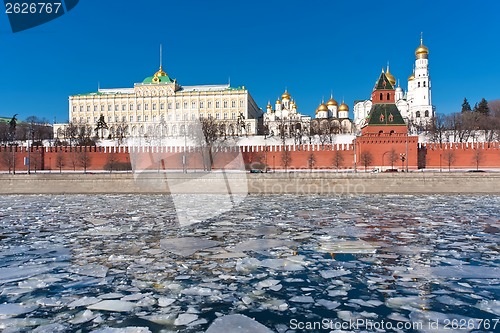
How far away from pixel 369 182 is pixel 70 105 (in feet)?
229

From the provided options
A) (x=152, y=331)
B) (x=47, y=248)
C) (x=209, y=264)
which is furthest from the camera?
(x=47, y=248)

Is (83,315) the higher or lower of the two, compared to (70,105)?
lower

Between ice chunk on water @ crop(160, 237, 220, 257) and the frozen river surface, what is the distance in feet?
0.07

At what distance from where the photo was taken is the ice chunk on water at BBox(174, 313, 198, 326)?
418 centimetres

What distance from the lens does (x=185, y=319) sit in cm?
428

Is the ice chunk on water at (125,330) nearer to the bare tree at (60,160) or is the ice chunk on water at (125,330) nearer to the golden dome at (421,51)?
the bare tree at (60,160)

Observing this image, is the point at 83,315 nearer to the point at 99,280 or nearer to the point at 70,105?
the point at 99,280

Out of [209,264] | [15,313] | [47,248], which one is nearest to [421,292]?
[209,264]

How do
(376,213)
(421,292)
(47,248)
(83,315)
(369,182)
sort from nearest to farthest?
(83,315) < (421,292) < (47,248) < (376,213) < (369,182)

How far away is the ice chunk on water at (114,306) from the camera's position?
14.9 feet

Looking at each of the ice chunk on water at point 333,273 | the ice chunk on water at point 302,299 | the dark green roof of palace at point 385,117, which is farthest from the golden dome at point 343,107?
the ice chunk on water at point 302,299

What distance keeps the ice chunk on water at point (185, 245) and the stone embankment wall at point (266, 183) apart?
1451 cm

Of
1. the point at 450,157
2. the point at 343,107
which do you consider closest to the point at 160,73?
the point at 343,107

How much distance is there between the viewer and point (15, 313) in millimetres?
4410
